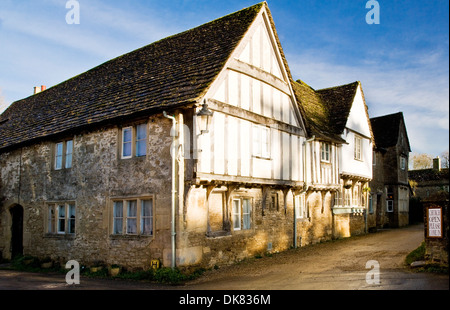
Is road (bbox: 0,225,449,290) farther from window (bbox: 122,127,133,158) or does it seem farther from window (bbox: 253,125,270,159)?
window (bbox: 122,127,133,158)

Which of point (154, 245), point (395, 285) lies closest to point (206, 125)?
point (154, 245)

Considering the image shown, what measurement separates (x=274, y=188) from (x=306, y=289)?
6949 millimetres

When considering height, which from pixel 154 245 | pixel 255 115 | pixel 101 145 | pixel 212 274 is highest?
pixel 255 115

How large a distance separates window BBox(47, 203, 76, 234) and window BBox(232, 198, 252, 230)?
5996 millimetres

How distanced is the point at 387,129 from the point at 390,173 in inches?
140

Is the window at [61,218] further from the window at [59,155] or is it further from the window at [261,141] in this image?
the window at [261,141]

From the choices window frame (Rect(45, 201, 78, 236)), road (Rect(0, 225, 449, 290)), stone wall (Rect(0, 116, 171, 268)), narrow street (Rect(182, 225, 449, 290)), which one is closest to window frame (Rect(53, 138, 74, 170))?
stone wall (Rect(0, 116, 171, 268))

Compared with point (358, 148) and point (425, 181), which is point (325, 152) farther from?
point (425, 181)

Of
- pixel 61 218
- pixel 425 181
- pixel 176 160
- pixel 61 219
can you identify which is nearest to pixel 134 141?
pixel 176 160

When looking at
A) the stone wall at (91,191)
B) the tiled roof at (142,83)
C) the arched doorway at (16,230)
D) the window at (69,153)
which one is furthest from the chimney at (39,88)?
the window at (69,153)

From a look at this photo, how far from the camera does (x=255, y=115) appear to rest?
47.5ft

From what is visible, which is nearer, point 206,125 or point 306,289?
point 306,289

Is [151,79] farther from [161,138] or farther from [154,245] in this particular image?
[154,245]
